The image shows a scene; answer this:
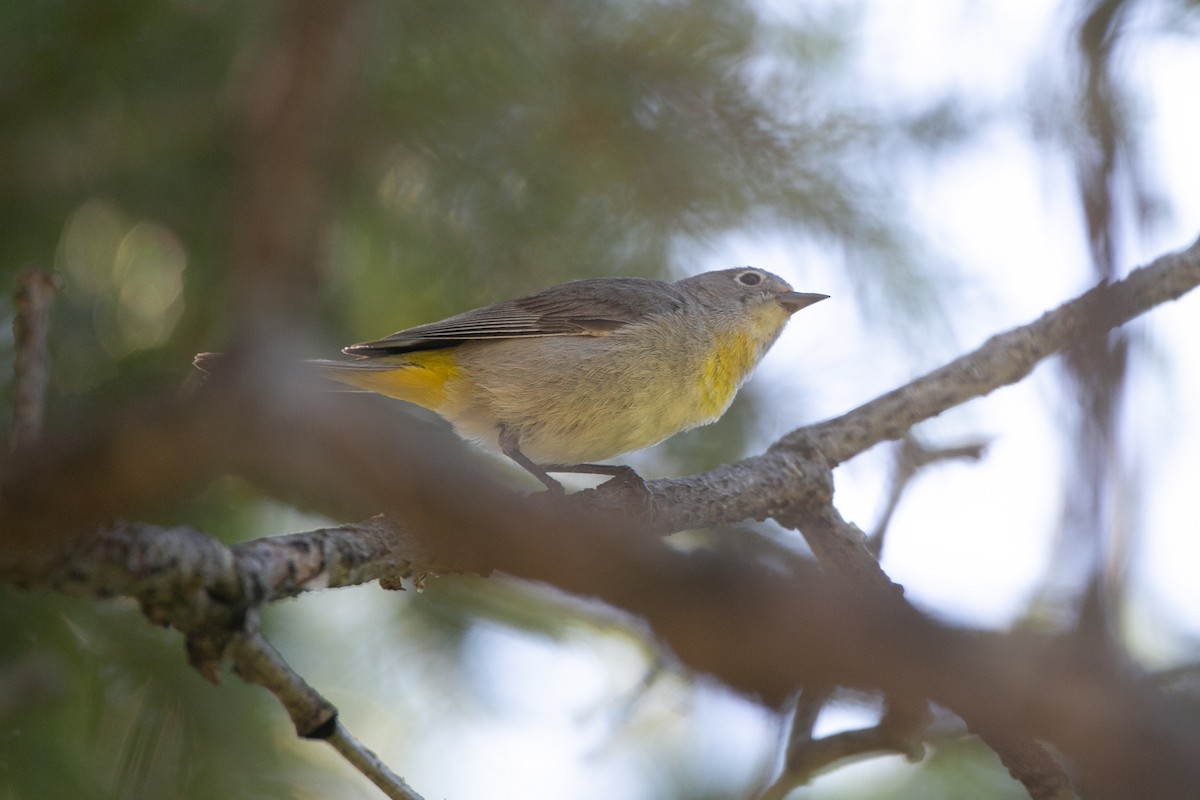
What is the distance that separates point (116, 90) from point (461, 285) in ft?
3.98

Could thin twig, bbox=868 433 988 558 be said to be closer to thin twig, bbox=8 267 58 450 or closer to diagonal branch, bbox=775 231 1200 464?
diagonal branch, bbox=775 231 1200 464

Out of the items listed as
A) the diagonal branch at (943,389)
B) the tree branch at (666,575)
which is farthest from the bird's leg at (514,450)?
the tree branch at (666,575)

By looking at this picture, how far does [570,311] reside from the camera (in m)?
4.17

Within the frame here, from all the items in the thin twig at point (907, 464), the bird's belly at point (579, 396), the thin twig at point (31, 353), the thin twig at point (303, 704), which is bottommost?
the thin twig at point (303, 704)

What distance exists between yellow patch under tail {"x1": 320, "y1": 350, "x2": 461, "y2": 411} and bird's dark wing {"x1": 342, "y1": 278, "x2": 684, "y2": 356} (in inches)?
3.2

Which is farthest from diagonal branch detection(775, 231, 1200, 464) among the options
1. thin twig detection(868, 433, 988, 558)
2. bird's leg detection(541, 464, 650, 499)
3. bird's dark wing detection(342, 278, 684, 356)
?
bird's dark wing detection(342, 278, 684, 356)

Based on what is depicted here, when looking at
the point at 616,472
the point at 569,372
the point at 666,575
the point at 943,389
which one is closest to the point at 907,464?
the point at 943,389

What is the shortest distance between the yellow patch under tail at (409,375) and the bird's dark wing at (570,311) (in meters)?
0.08

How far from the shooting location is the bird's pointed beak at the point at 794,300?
446 centimetres

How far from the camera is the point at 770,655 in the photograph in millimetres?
801

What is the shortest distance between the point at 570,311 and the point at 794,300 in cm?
105

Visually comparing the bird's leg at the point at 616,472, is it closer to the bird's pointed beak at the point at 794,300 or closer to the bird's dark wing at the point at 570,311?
the bird's dark wing at the point at 570,311

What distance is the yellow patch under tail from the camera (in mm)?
3721

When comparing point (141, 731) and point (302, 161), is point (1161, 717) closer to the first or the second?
point (302, 161)
